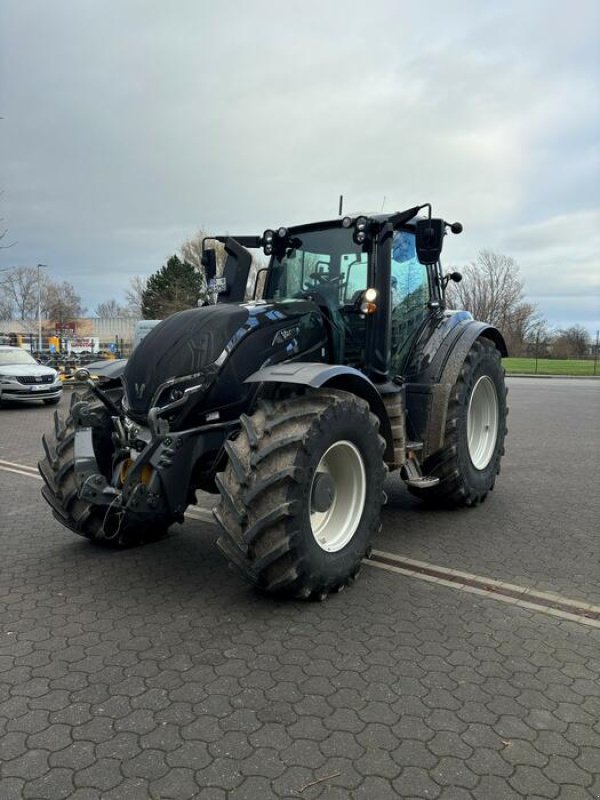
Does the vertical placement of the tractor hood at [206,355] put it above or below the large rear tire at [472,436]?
above

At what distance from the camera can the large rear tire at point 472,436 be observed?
18.8 ft

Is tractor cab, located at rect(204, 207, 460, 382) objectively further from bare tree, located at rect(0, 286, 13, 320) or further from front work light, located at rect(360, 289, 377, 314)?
bare tree, located at rect(0, 286, 13, 320)

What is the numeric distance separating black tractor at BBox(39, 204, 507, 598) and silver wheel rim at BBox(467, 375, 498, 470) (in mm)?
376

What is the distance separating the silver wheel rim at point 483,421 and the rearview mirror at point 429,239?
2.08 metres

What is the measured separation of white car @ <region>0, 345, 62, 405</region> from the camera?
622 inches

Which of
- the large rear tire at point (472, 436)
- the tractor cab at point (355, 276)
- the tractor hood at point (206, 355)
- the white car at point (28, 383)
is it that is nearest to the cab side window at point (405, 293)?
the tractor cab at point (355, 276)

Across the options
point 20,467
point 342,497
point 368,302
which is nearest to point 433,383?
point 368,302

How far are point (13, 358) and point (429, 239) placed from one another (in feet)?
51.9

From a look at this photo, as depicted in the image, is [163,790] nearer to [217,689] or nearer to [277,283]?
[217,689]

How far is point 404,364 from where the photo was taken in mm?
5645

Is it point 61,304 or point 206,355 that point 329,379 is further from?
point 61,304

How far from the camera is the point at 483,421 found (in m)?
6.76

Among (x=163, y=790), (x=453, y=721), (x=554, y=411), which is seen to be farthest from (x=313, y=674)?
(x=554, y=411)

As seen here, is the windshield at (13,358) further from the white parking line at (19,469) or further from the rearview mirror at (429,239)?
the rearview mirror at (429,239)
